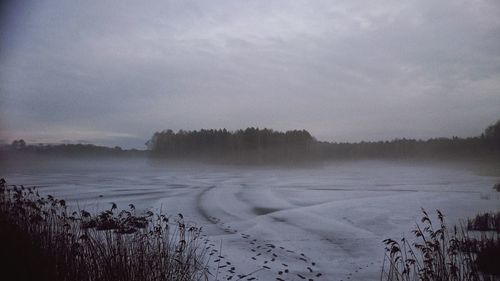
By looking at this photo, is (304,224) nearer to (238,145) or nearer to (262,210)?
(262,210)

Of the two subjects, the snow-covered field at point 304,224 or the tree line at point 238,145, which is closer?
the snow-covered field at point 304,224

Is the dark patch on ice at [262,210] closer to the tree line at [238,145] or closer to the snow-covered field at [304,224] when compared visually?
the snow-covered field at [304,224]

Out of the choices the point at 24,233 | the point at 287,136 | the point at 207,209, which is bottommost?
the point at 207,209

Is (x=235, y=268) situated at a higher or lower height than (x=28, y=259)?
lower

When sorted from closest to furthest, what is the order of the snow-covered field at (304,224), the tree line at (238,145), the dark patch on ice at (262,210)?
1. the snow-covered field at (304,224)
2. the dark patch on ice at (262,210)
3. the tree line at (238,145)

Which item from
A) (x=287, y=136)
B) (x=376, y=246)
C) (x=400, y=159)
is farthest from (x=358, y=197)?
(x=400, y=159)

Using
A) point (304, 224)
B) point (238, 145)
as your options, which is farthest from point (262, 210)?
point (238, 145)

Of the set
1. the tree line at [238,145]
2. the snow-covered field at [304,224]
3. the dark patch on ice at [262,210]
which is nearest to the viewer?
the snow-covered field at [304,224]

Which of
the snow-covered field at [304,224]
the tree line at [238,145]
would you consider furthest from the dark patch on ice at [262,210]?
the tree line at [238,145]

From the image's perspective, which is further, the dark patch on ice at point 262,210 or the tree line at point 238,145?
the tree line at point 238,145

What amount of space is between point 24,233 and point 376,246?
766 centimetres

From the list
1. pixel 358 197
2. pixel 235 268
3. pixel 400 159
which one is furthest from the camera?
pixel 400 159

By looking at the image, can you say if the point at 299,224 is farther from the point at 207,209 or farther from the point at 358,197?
the point at 358,197

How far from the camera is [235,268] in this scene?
6629 millimetres
